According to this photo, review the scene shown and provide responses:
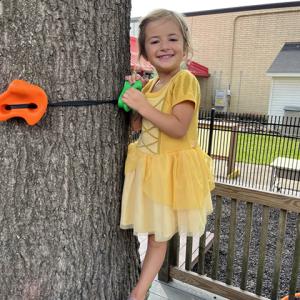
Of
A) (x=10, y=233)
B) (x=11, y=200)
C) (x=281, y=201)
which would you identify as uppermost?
(x=11, y=200)

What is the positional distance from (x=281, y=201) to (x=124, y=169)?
1.15m

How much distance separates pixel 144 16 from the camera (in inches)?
55.2

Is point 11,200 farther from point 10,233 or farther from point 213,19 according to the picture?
point 213,19

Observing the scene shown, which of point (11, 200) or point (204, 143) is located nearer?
point (11, 200)


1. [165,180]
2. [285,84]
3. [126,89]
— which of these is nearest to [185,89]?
[126,89]

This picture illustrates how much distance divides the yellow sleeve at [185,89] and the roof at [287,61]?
1469 cm

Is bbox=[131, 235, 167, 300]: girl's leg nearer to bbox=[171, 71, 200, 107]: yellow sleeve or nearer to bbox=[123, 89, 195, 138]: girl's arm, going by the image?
bbox=[123, 89, 195, 138]: girl's arm

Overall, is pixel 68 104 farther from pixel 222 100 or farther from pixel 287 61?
pixel 222 100

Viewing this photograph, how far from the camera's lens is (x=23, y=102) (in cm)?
106

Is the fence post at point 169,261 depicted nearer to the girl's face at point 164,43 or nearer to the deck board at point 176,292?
Result: the deck board at point 176,292

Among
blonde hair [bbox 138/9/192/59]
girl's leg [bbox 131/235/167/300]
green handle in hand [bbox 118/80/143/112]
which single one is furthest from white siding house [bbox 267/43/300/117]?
green handle in hand [bbox 118/80/143/112]

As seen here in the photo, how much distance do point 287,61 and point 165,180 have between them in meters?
15.8

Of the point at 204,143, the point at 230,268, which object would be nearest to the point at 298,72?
the point at 204,143

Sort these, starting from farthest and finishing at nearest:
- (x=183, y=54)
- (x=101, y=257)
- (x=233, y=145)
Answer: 1. (x=233, y=145)
2. (x=183, y=54)
3. (x=101, y=257)
